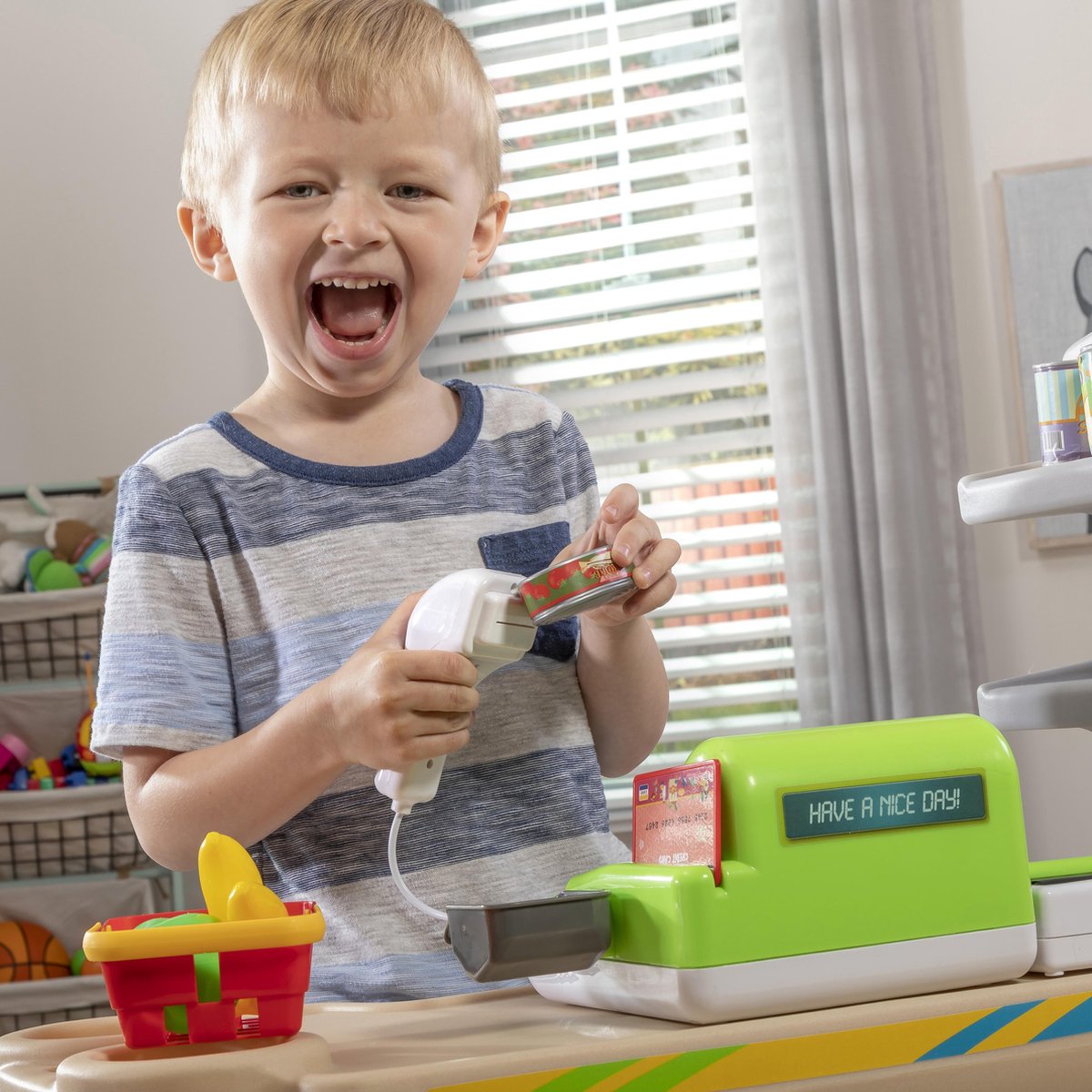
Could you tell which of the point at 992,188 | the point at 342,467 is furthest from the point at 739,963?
the point at 992,188

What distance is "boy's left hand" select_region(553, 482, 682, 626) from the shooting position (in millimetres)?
645

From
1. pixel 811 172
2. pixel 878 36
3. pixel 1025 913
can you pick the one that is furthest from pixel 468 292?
pixel 1025 913

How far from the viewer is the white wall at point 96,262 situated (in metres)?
2.64

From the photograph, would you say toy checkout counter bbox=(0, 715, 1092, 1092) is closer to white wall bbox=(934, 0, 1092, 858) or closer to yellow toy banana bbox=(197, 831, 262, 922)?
yellow toy banana bbox=(197, 831, 262, 922)

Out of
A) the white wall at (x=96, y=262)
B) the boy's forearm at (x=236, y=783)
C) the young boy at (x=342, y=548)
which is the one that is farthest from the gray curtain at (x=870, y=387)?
the boy's forearm at (x=236, y=783)

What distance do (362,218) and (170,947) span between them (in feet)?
1.43

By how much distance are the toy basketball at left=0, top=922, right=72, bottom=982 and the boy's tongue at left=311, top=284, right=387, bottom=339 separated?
5.88 feet

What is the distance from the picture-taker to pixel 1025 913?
53 cm

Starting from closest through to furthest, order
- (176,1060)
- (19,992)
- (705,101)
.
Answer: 1. (176,1060)
2. (19,992)
3. (705,101)

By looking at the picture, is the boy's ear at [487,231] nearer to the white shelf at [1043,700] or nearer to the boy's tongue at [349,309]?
the boy's tongue at [349,309]

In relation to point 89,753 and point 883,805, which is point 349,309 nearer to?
point 883,805

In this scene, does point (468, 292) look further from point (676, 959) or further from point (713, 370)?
point (676, 959)

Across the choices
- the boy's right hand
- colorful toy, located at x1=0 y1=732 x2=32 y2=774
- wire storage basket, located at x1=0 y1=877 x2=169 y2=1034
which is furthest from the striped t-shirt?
colorful toy, located at x1=0 y1=732 x2=32 y2=774

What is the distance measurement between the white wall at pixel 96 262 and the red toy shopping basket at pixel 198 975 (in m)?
2.26
